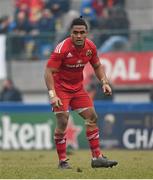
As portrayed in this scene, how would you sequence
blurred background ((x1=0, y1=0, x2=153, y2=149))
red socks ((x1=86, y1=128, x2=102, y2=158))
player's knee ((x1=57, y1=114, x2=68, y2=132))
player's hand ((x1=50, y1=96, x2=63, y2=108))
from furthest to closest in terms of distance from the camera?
1. blurred background ((x1=0, y1=0, x2=153, y2=149))
2. red socks ((x1=86, y1=128, x2=102, y2=158))
3. player's knee ((x1=57, y1=114, x2=68, y2=132))
4. player's hand ((x1=50, y1=96, x2=63, y2=108))

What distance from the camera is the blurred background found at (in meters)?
23.2

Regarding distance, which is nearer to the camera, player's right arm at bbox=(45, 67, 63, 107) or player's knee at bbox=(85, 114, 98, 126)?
player's right arm at bbox=(45, 67, 63, 107)

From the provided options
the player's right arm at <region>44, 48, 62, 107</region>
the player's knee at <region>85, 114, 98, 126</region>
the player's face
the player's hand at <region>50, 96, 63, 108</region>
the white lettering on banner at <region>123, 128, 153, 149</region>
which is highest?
the player's face

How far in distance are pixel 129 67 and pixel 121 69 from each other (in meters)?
0.24

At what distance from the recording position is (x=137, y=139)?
65.8 feet

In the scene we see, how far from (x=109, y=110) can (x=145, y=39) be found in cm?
347

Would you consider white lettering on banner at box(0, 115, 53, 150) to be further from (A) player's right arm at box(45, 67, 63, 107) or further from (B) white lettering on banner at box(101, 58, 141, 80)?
(A) player's right arm at box(45, 67, 63, 107)

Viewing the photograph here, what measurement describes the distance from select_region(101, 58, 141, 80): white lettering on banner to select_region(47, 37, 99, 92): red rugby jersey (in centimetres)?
1121

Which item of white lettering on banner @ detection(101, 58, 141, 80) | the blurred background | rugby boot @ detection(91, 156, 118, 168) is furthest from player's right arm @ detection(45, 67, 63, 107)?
white lettering on banner @ detection(101, 58, 141, 80)

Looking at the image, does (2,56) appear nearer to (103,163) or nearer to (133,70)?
(133,70)

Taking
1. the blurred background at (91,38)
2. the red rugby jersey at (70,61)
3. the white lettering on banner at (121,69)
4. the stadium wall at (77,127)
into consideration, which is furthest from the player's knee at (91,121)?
the white lettering on banner at (121,69)

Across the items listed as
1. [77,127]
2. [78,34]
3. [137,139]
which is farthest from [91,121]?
[77,127]

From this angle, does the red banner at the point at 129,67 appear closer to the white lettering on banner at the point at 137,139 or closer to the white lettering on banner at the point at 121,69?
the white lettering on banner at the point at 121,69

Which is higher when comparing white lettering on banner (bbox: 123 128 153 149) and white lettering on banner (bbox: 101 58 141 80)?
white lettering on banner (bbox: 101 58 141 80)
